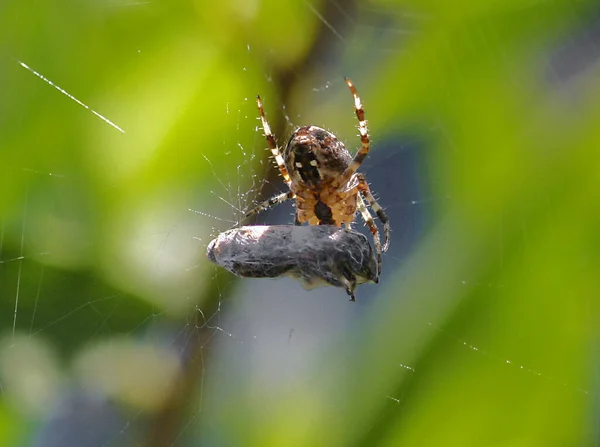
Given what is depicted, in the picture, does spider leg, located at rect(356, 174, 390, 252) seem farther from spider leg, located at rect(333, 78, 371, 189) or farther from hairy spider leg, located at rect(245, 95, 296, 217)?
hairy spider leg, located at rect(245, 95, 296, 217)

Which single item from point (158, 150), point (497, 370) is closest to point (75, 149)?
point (158, 150)

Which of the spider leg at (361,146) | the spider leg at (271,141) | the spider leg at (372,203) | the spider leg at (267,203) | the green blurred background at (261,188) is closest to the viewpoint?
the green blurred background at (261,188)

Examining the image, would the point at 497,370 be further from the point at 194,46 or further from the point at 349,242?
the point at 194,46

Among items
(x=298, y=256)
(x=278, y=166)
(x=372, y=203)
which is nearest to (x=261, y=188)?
(x=278, y=166)

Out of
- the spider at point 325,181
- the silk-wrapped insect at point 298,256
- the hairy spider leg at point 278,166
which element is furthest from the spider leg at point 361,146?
the silk-wrapped insect at point 298,256

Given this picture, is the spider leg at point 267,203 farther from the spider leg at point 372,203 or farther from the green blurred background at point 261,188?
the spider leg at point 372,203

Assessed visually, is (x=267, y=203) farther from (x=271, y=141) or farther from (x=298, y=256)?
(x=298, y=256)
